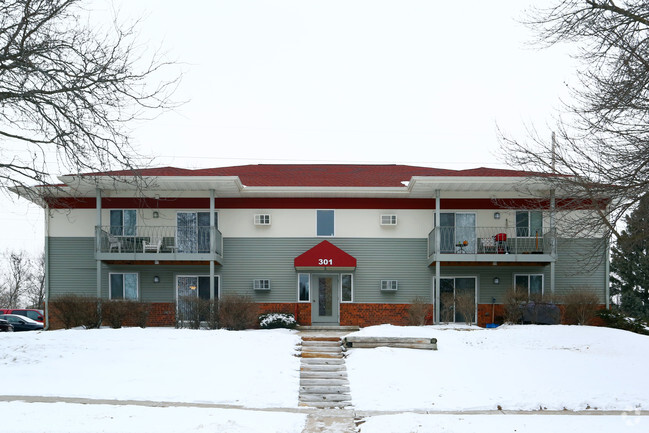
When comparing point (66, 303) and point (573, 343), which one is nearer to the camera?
point (573, 343)

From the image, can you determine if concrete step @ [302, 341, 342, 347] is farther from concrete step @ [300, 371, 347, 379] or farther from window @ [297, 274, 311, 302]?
window @ [297, 274, 311, 302]

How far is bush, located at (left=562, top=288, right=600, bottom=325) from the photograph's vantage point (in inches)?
751

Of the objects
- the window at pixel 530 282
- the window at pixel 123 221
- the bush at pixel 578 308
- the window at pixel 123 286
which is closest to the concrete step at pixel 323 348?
the bush at pixel 578 308

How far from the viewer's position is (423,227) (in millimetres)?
21734

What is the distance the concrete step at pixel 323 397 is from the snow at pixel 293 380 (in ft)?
0.66

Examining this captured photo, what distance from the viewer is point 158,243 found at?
67.9 feet

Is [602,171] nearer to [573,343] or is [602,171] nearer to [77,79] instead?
[573,343]

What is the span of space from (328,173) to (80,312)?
1131 centimetres

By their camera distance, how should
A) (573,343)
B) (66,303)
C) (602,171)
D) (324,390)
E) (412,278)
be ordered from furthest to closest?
(412,278) → (66,303) → (573,343) → (324,390) → (602,171)

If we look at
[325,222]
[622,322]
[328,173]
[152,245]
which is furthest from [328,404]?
[328,173]

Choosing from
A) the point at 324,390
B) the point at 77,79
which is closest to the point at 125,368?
the point at 324,390

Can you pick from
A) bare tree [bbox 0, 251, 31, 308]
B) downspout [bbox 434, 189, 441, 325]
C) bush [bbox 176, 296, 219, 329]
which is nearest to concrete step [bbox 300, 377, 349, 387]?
bush [bbox 176, 296, 219, 329]

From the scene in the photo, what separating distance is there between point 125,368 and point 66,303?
6.77 metres

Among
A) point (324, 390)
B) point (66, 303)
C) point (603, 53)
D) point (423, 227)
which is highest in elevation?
point (603, 53)
